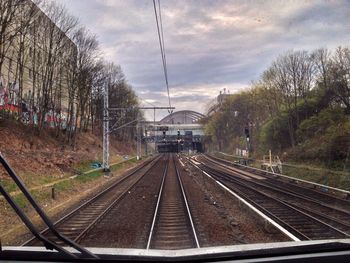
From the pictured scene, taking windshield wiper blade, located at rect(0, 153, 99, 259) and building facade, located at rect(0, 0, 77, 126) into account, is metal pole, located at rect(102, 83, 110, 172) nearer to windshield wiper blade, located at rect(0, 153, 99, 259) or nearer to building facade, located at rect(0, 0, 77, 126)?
building facade, located at rect(0, 0, 77, 126)

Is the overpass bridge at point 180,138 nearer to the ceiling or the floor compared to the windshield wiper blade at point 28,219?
nearer to the ceiling

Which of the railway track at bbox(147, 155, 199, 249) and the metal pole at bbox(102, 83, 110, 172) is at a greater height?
the metal pole at bbox(102, 83, 110, 172)

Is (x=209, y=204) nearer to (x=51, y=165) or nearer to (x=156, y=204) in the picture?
(x=156, y=204)

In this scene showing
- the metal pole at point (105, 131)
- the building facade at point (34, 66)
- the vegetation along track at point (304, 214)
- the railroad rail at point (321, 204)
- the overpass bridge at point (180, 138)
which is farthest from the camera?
the overpass bridge at point (180, 138)

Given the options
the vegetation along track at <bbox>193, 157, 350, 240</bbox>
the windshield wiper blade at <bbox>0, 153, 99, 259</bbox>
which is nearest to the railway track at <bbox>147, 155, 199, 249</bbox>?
the vegetation along track at <bbox>193, 157, 350, 240</bbox>

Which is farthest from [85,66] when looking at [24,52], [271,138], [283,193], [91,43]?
[283,193]

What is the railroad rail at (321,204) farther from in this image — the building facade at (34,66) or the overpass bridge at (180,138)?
the overpass bridge at (180,138)

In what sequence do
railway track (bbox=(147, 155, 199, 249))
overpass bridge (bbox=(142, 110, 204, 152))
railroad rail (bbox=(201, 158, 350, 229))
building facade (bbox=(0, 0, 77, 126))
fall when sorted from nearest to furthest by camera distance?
railway track (bbox=(147, 155, 199, 249))
railroad rail (bbox=(201, 158, 350, 229))
building facade (bbox=(0, 0, 77, 126))
overpass bridge (bbox=(142, 110, 204, 152))

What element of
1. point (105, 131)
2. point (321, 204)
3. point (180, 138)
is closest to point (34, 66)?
point (105, 131)

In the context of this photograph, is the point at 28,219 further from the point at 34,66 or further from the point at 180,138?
the point at 180,138

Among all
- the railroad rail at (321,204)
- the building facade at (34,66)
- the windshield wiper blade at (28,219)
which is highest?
the building facade at (34,66)

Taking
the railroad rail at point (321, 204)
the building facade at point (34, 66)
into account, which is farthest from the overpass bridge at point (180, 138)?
the railroad rail at point (321, 204)

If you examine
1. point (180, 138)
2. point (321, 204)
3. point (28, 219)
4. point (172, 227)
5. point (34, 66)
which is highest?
point (34, 66)

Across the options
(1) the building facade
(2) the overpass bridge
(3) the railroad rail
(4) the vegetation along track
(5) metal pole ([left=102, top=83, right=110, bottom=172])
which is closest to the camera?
(4) the vegetation along track
